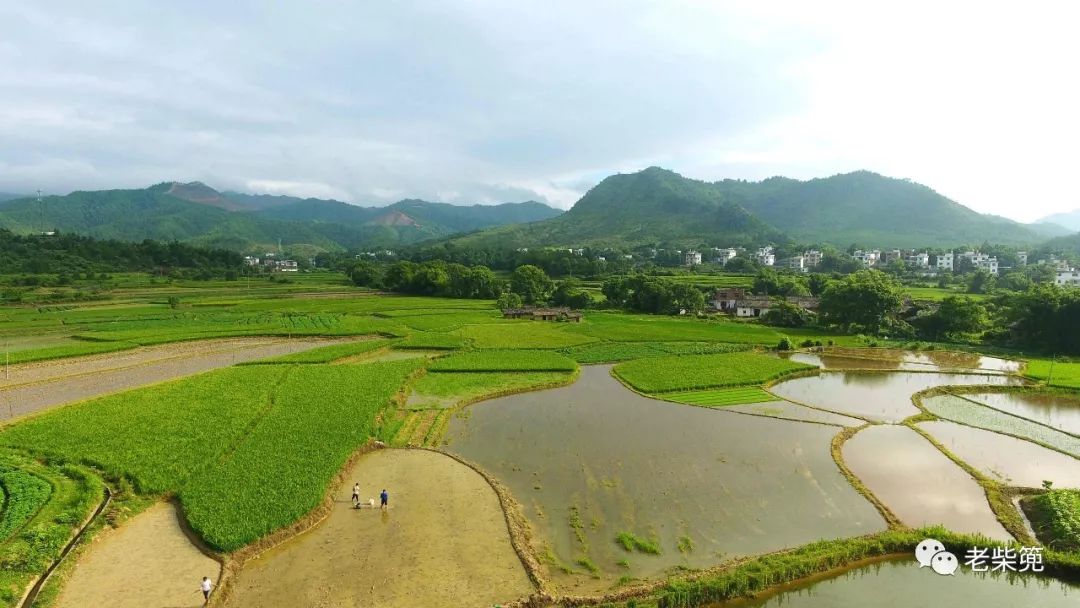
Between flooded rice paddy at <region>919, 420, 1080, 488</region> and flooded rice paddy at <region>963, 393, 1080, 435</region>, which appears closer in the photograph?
flooded rice paddy at <region>919, 420, 1080, 488</region>

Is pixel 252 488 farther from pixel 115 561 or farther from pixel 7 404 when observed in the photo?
pixel 7 404

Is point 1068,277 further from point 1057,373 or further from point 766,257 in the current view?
point 1057,373

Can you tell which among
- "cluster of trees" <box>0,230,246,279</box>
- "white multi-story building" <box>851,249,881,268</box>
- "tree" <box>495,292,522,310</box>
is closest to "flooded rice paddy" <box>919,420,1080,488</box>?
"tree" <box>495,292,522,310</box>

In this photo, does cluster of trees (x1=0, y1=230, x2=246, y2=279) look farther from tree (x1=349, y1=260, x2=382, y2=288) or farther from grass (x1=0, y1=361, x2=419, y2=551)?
grass (x1=0, y1=361, x2=419, y2=551)

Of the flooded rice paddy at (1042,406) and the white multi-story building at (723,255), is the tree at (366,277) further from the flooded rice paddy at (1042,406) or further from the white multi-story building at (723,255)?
the white multi-story building at (723,255)

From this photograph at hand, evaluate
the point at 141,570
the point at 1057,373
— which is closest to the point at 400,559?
the point at 141,570

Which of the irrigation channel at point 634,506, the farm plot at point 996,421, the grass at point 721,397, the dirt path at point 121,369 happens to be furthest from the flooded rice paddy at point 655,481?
the dirt path at point 121,369

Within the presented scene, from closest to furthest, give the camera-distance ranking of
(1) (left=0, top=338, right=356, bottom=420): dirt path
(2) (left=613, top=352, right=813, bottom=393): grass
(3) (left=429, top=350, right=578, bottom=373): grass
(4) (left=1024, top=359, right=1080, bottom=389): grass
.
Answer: (1) (left=0, top=338, right=356, bottom=420): dirt path → (2) (left=613, top=352, right=813, bottom=393): grass → (4) (left=1024, top=359, right=1080, bottom=389): grass → (3) (left=429, top=350, right=578, bottom=373): grass
